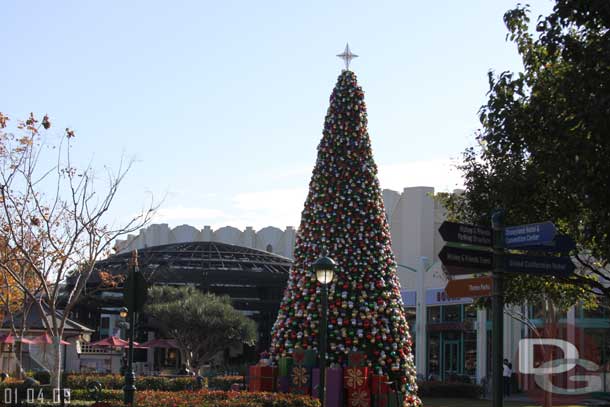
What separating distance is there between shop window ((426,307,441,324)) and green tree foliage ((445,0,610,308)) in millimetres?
35895

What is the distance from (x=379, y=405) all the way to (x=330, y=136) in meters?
6.75

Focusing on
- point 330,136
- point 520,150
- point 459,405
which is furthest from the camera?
point 459,405

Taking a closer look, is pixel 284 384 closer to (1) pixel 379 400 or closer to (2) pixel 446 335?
(1) pixel 379 400

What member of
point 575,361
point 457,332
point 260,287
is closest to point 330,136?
point 575,361

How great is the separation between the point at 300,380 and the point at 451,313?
34.5 metres

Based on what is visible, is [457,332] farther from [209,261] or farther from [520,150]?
[520,150]

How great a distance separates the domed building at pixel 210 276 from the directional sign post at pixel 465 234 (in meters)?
46.5

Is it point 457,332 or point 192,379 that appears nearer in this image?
point 192,379

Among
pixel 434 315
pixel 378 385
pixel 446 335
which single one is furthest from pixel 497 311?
pixel 434 315

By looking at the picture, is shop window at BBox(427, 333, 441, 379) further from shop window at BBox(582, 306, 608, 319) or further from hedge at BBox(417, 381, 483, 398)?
hedge at BBox(417, 381, 483, 398)

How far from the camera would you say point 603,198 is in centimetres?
1307

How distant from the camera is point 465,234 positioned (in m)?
10.8

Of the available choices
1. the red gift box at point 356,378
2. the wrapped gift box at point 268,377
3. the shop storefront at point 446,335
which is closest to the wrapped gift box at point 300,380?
the wrapped gift box at point 268,377

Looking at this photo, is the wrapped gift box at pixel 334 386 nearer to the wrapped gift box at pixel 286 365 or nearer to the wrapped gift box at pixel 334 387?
the wrapped gift box at pixel 334 387
